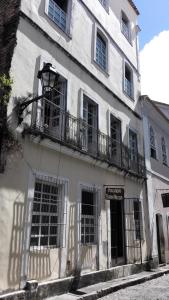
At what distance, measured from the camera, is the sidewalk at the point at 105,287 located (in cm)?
713

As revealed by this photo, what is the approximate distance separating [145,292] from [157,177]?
23.4ft

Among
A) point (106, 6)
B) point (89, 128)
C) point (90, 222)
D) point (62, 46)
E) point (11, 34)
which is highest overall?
point (106, 6)

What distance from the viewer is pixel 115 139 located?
1204cm

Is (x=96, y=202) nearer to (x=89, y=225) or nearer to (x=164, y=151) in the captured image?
(x=89, y=225)

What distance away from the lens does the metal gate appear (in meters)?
11.0

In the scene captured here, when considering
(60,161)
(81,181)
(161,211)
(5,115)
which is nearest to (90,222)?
(81,181)

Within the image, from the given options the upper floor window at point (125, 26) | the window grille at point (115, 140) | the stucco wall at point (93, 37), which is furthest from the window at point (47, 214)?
the upper floor window at point (125, 26)

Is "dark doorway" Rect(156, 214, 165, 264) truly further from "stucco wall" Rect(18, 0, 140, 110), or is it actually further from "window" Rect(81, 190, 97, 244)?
"window" Rect(81, 190, 97, 244)

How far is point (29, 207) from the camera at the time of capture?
22.7 feet

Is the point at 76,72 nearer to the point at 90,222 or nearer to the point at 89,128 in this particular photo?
the point at 89,128

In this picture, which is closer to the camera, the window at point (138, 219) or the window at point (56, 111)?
the window at point (56, 111)

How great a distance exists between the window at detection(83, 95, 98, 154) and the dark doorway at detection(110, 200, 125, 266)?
6.96 feet

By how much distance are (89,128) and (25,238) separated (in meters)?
4.60

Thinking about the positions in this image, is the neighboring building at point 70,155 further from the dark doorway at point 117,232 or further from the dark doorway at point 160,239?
the dark doorway at point 160,239
